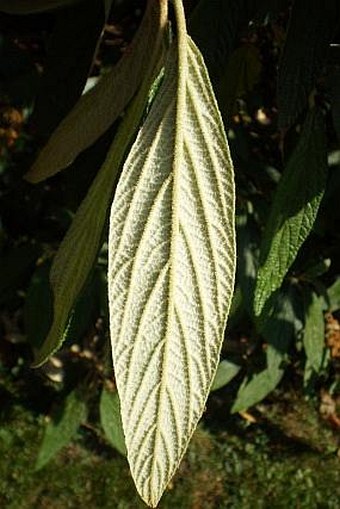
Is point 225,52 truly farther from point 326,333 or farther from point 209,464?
point 209,464

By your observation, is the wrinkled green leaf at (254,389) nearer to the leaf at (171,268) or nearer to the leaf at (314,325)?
the leaf at (314,325)

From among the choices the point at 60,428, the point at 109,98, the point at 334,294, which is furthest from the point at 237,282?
the point at 109,98

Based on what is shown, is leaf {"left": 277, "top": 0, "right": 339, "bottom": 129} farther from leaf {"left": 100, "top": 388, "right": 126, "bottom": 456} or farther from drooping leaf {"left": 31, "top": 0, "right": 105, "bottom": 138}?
leaf {"left": 100, "top": 388, "right": 126, "bottom": 456}

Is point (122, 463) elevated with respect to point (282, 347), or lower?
lower

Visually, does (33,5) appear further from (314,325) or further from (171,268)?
(314,325)

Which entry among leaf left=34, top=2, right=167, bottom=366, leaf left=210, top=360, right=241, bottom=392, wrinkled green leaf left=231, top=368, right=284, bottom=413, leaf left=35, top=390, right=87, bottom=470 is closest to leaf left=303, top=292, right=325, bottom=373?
wrinkled green leaf left=231, top=368, right=284, bottom=413

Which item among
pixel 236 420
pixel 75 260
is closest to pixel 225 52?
pixel 75 260
